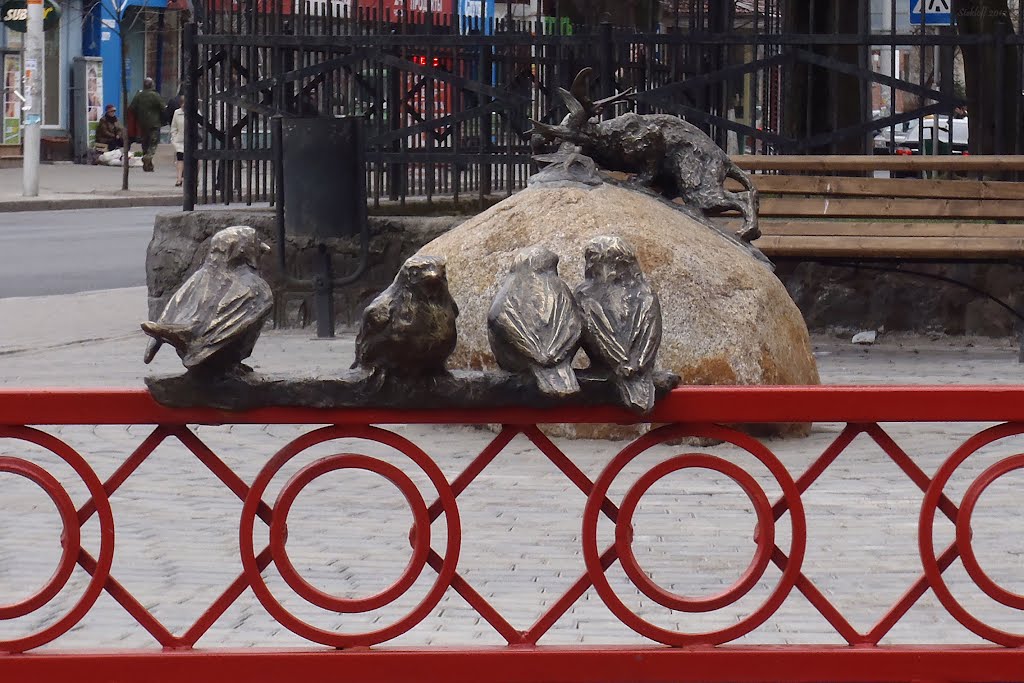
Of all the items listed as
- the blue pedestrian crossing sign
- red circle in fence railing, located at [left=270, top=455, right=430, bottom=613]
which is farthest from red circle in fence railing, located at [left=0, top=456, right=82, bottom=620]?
the blue pedestrian crossing sign

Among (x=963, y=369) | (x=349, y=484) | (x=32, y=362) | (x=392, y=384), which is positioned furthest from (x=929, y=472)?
(x=32, y=362)

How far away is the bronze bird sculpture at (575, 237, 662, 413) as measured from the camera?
3.36 m

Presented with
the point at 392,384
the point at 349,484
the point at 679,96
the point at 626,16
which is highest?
the point at 626,16

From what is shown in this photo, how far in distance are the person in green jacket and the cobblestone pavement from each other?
26.0 metres

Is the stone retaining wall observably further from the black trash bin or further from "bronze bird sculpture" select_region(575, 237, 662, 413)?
"bronze bird sculpture" select_region(575, 237, 662, 413)

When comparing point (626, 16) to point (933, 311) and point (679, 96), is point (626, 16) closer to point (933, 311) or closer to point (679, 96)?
point (679, 96)

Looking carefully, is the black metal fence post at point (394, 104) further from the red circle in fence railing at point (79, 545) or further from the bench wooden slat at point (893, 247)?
the red circle in fence railing at point (79, 545)

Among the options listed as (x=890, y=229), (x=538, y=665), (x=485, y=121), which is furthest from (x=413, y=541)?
(x=485, y=121)

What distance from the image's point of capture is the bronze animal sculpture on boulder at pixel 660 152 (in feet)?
25.5

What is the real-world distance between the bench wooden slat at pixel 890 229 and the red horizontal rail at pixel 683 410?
5742 mm

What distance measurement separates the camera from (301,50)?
416 inches

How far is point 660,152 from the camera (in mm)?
7812

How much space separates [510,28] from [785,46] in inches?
73.0

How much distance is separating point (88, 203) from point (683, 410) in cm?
2344
